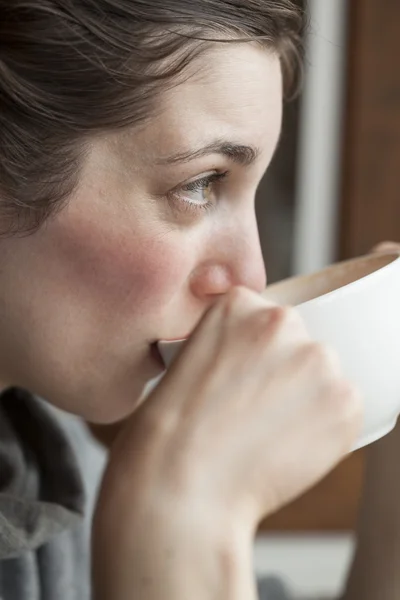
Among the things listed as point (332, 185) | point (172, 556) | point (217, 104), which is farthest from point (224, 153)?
point (332, 185)

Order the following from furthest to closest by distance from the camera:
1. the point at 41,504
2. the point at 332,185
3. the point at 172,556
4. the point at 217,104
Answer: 1. the point at 332,185
2. the point at 41,504
3. the point at 217,104
4. the point at 172,556

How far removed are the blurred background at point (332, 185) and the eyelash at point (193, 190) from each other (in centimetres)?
99

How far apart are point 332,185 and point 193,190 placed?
1.12m

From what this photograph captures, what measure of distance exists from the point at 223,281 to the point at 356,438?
168mm

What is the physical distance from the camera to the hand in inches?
23.7

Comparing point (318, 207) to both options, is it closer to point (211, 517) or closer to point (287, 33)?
point (287, 33)

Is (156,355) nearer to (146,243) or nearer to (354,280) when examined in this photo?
(146,243)

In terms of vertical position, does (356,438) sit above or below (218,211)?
below

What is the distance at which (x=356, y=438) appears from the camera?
673 mm

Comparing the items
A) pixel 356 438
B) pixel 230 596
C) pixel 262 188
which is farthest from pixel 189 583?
pixel 262 188

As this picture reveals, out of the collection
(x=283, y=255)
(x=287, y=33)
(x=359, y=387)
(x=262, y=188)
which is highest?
(x=287, y=33)

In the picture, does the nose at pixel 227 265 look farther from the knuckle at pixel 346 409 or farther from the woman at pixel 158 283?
the knuckle at pixel 346 409

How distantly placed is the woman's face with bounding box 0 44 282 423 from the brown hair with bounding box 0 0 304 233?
1 centimetres

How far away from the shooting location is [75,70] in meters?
0.68
